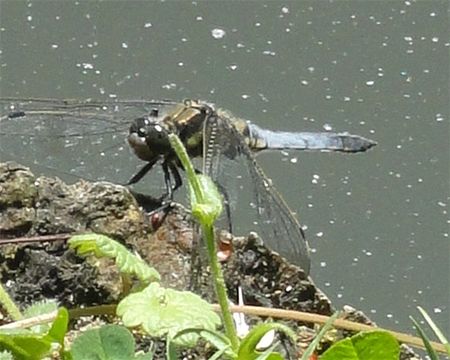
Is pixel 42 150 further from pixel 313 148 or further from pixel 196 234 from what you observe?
pixel 196 234

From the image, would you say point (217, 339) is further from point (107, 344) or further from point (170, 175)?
point (170, 175)

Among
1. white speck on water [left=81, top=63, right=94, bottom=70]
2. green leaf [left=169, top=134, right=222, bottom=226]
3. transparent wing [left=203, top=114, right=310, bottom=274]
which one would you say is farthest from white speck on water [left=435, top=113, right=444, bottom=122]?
green leaf [left=169, top=134, right=222, bottom=226]

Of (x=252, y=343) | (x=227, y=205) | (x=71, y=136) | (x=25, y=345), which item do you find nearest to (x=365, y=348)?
(x=252, y=343)

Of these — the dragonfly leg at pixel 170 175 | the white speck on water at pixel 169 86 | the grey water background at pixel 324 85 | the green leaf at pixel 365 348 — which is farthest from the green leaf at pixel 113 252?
the white speck on water at pixel 169 86

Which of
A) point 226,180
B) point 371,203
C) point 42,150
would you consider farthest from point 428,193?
point 42,150

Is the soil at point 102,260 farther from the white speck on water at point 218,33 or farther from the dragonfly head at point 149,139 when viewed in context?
the white speck on water at point 218,33

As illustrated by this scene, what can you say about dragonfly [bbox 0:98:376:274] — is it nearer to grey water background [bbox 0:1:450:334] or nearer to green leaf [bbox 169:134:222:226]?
grey water background [bbox 0:1:450:334]
